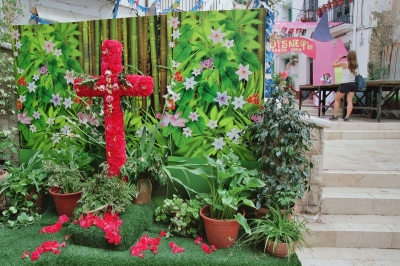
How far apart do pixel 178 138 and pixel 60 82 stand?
5.65 ft

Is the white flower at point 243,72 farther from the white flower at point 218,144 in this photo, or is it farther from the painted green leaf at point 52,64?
the painted green leaf at point 52,64

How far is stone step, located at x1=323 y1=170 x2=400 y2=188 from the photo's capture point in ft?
11.8

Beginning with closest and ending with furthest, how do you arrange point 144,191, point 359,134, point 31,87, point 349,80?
point 144,191 → point 31,87 → point 359,134 → point 349,80

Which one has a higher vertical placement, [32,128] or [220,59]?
[220,59]

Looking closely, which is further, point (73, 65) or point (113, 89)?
point (73, 65)

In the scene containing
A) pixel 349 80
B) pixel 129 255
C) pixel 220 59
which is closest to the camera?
pixel 129 255

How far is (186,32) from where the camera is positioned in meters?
3.32

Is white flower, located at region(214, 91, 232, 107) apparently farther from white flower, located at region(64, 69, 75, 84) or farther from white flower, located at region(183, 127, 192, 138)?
white flower, located at region(64, 69, 75, 84)

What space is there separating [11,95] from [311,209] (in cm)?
405

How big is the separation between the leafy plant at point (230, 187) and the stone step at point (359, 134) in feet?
12.0

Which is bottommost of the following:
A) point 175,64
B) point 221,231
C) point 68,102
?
point 221,231

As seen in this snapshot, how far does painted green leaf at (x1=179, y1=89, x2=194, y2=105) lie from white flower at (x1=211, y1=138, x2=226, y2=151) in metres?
0.55

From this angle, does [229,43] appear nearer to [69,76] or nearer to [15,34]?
[69,76]

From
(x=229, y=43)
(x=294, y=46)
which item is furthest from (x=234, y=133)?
(x=294, y=46)
